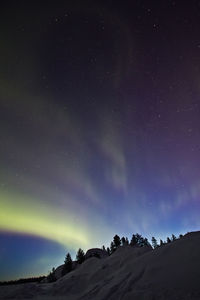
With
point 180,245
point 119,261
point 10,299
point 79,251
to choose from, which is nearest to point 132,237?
point 79,251

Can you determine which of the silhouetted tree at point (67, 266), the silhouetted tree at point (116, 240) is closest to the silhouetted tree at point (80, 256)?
the silhouetted tree at point (67, 266)

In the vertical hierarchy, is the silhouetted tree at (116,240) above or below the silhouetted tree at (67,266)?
above

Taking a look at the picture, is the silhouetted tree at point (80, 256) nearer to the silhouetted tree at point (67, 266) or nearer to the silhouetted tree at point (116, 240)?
the silhouetted tree at point (67, 266)

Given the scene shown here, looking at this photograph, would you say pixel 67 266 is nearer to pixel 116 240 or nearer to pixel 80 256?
pixel 80 256

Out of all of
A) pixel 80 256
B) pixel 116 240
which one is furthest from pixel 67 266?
pixel 116 240

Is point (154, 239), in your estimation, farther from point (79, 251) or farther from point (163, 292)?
point (163, 292)

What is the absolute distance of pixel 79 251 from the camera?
275 feet

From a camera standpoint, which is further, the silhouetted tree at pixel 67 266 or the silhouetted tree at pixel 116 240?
the silhouetted tree at pixel 116 240

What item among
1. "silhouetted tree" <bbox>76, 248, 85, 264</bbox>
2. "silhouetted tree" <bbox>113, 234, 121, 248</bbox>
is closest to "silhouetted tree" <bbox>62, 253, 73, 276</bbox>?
"silhouetted tree" <bbox>76, 248, 85, 264</bbox>

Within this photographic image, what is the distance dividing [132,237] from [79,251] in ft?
77.0

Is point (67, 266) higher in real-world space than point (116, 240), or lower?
lower

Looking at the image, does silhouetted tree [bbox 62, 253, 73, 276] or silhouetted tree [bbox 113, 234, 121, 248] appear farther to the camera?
silhouetted tree [bbox 113, 234, 121, 248]

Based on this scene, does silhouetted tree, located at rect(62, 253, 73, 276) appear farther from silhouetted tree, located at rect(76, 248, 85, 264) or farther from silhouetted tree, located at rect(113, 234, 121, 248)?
silhouetted tree, located at rect(113, 234, 121, 248)

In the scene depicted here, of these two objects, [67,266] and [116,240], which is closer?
[67,266]
